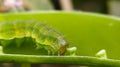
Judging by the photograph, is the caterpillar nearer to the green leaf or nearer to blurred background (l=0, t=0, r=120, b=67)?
the green leaf

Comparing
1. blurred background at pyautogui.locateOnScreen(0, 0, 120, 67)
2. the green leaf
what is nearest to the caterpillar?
the green leaf

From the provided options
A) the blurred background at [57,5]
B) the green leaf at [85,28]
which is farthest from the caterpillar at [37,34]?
the blurred background at [57,5]

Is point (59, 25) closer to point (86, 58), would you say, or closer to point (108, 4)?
point (86, 58)

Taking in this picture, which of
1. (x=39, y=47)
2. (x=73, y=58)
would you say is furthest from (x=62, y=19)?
(x=73, y=58)

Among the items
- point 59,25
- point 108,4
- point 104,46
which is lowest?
point 104,46

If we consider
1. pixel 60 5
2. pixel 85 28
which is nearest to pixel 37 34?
pixel 85 28

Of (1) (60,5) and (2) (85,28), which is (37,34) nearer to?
(2) (85,28)
